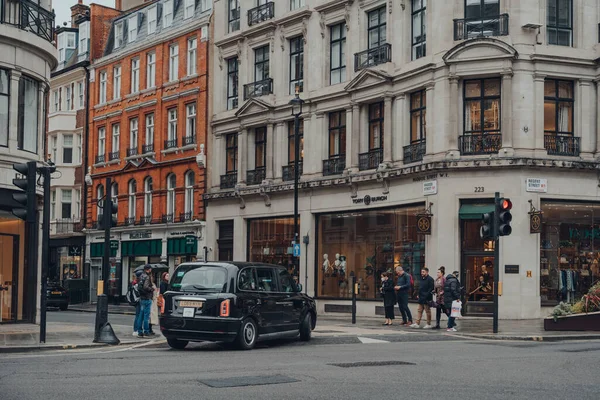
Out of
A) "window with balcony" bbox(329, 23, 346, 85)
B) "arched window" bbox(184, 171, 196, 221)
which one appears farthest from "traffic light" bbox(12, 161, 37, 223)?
"arched window" bbox(184, 171, 196, 221)

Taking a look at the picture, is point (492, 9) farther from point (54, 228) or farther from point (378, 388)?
point (54, 228)

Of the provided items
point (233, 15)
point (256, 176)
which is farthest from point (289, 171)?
point (233, 15)

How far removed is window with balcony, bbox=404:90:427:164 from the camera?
32.5 meters

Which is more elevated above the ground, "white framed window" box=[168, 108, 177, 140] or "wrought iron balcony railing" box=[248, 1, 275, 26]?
"wrought iron balcony railing" box=[248, 1, 275, 26]

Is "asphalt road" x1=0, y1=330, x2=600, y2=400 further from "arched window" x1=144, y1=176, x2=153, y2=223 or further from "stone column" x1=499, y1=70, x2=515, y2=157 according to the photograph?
"arched window" x1=144, y1=176, x2=153, y2=223

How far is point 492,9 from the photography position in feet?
101

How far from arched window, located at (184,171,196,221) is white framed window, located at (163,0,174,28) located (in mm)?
8417

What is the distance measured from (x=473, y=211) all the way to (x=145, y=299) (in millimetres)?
13393

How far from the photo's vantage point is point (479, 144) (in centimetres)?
3083

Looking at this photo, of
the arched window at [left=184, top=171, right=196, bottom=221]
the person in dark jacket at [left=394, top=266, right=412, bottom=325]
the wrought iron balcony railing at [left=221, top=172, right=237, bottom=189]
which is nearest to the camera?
the person in dark jacket at [left=394, top=266, right=412, bottom=325]

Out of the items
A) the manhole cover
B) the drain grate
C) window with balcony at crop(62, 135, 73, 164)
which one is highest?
window with balcony at crop(62, 135, 73, 164)

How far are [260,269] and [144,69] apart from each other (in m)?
32.2

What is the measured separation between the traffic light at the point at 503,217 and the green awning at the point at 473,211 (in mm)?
8041

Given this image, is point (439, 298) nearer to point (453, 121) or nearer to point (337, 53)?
point (453, 121)
